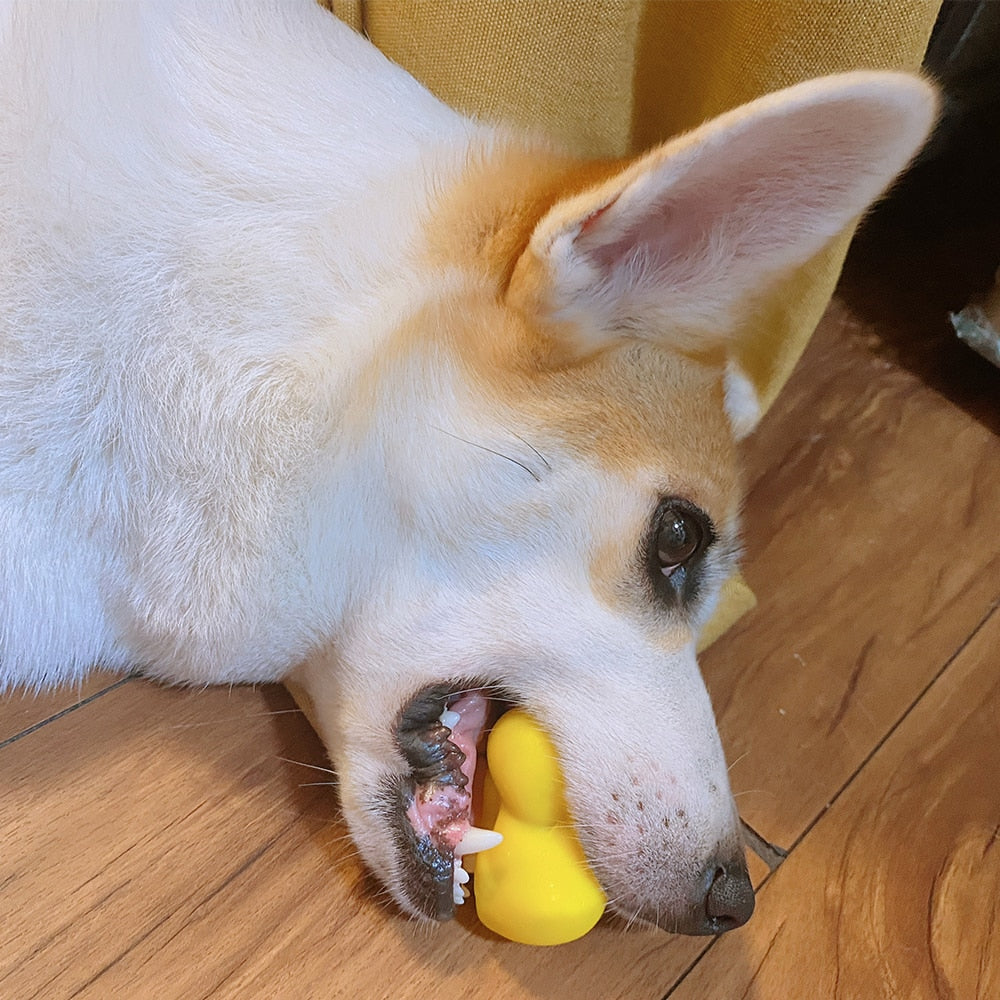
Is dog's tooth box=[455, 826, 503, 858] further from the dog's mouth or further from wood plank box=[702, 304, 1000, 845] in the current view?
wood plank box=[702, 304, 1000, 845]

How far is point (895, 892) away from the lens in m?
1.13

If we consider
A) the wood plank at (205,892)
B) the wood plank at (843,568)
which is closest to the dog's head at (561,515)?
the wood plank at (205,892)

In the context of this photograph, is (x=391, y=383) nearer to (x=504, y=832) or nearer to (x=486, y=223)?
(x=486, y=223)

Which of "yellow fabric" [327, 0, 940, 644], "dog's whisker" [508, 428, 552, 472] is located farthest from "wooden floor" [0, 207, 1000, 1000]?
"dog's whisker" [508, 428, 552, 472]

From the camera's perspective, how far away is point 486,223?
872mm

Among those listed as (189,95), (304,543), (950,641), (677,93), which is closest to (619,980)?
(304,543)

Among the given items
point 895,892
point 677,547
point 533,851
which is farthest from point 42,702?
point 895,892

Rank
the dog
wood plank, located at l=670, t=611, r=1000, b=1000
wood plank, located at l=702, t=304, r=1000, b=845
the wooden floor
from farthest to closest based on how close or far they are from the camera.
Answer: wood plank, located at l=702, t=304, r=1000, b=845 → wood plank, located at l=670, t=611, r=1000, b=1000 → the wooden floor → the dog

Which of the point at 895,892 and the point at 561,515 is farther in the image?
the point at 895,892

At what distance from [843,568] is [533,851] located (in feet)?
2.53

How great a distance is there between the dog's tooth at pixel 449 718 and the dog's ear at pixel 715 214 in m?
0.36

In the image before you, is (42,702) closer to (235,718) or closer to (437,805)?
(235,718)

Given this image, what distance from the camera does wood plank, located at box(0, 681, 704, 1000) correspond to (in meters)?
0.92

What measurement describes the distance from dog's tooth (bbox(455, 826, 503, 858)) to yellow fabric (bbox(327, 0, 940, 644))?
1.61ft
